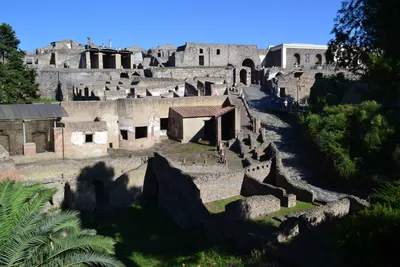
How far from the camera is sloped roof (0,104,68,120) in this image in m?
21.4

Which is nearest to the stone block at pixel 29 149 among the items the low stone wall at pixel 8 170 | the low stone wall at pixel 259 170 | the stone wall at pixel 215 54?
the low stone wall at pixel 8 170

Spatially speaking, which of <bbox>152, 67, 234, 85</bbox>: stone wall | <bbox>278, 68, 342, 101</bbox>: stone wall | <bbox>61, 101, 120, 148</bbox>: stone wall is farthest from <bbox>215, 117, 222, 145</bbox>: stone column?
<bbox>278, 68, 342, 101</bbox>: stone wall

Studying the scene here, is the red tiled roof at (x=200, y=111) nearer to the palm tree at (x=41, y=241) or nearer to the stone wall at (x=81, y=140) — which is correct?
the stone wall at (x=81, y=140)

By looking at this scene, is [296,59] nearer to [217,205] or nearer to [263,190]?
[263,190]

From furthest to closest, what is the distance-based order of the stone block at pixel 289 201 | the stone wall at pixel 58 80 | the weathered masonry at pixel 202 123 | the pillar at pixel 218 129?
1. the stone wall at pixel 58 80
2. the weathered masonry at pixel 202 123
3. the pillar at pixel 218 129
4. the stone block at pixel 289 201

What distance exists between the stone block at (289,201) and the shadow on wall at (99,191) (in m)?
6.82

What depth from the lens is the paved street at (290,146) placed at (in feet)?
64.1

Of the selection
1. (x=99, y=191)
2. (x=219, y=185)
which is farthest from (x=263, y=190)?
(x=99, y=191)

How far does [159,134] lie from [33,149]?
7.88 metres

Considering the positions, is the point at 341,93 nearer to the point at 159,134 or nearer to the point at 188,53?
the point at 159,134

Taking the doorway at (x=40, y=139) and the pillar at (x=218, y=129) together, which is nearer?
the doorway at (x=40, y=139)

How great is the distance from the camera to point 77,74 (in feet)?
112

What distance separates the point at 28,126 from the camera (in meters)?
23.9

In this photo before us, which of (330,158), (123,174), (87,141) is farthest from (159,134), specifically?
(330,158)
